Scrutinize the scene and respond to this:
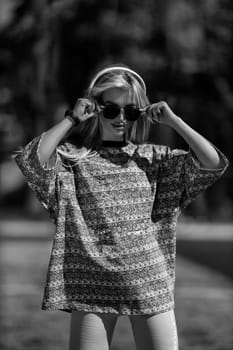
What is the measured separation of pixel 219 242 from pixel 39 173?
15393 mm

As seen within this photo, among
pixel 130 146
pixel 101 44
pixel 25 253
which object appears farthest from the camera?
pixel 101 44

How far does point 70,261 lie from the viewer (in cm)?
342

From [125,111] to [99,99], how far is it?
0.13m

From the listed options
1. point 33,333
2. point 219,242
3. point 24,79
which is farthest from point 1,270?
point 24,79

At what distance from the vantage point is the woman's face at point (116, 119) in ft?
11.6

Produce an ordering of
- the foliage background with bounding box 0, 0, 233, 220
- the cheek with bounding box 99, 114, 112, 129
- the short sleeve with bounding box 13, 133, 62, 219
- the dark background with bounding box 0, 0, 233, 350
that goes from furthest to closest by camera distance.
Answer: the foliage background with bounding box 0, 0, 233, 220, the dark background with bounding box 0, 0, 233, 350, the cheek with bounding box 99, 114, 112, 129, the short sleeve with bounding box 13, 133, 62, 219

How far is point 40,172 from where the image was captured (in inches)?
135

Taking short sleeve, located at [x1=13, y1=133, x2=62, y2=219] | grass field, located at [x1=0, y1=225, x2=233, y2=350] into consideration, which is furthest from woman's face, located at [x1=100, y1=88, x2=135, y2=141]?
grass field, located at [x1=0, y1=225, x2=233, y2=350]

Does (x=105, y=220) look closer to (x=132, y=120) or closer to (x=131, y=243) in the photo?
(x=131, y=243)

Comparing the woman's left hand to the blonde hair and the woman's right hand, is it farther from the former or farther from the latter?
the woman's right hand

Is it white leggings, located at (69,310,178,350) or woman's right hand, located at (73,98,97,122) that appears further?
woman's right hand, located at (73,98,97,122)

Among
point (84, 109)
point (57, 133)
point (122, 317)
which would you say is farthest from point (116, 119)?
point (122, 317)

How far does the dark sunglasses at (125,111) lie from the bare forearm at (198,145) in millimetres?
170

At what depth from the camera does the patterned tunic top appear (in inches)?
133
